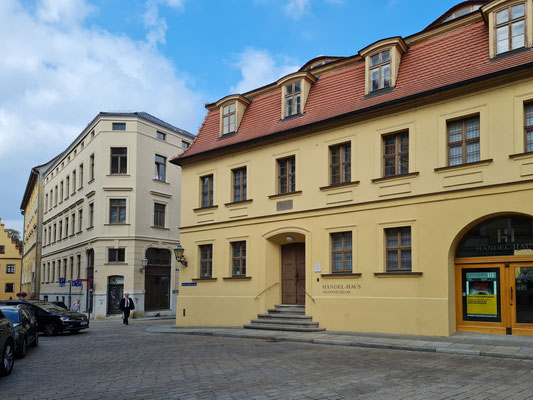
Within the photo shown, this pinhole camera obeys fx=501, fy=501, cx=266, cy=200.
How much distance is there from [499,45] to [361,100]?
4813mm

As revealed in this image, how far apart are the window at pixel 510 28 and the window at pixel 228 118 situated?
458 inches

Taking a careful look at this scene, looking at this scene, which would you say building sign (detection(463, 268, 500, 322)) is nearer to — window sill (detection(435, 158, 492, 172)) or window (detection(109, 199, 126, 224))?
window sill (detection(435, 158, 492, 172))

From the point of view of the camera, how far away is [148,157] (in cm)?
3544

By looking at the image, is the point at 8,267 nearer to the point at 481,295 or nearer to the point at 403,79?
the point at 403,79

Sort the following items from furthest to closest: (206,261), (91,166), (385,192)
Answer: (91,166) → (206,261) → (385,192)

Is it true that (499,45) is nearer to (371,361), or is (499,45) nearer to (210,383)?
(371,361)

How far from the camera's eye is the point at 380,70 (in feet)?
59.5

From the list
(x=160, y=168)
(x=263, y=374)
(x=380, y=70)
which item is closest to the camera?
(x=263, y=374)

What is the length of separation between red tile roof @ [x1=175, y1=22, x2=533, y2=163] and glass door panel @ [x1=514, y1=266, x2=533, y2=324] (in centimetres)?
594

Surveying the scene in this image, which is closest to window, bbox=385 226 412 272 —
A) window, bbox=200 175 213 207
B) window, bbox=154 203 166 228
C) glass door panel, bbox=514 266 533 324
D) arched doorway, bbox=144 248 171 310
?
glass door panel, bbox=514 266 533 324

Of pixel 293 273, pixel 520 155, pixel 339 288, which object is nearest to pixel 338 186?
pixel 339 288

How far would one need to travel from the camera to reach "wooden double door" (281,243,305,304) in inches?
805

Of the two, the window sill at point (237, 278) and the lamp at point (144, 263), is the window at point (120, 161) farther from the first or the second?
the window sill at point (237, 278)

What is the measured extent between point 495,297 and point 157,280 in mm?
25047
